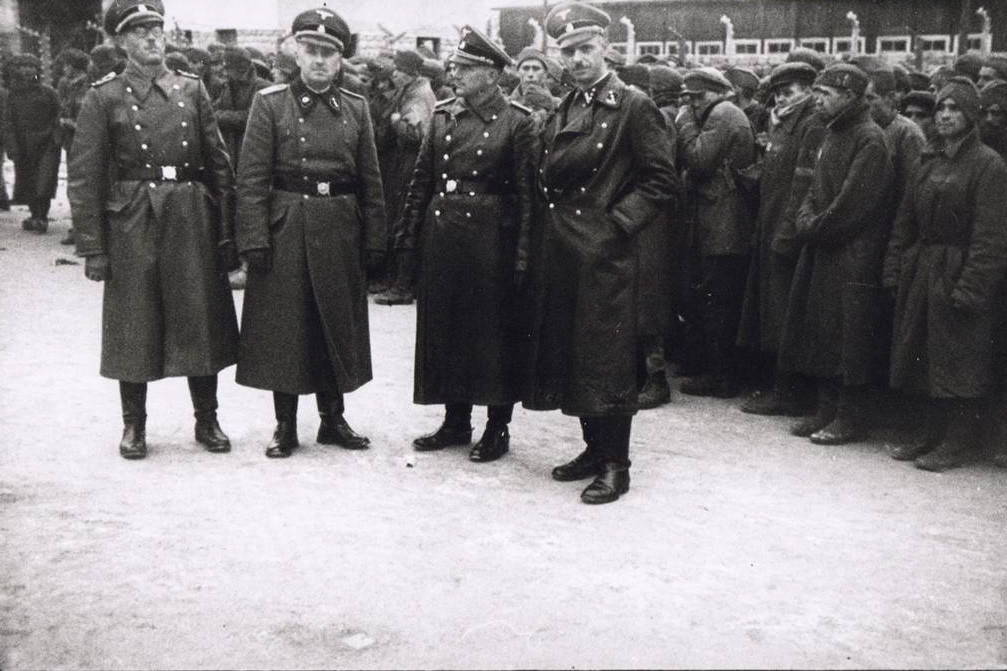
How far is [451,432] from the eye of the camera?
6.72 metres

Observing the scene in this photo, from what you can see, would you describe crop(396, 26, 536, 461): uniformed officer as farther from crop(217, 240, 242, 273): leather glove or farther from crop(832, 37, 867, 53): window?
crop(832, 37, 867, 53): window

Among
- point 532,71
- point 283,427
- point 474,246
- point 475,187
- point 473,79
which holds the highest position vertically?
point 532,71

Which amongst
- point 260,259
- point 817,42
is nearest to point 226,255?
point 260,259

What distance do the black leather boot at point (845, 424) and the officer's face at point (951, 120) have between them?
1.62 m

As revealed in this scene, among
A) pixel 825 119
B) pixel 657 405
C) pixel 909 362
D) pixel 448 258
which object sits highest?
pixel 825 119

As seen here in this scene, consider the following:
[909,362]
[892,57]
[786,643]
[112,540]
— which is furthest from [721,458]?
[892,57]

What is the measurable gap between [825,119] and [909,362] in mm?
1521

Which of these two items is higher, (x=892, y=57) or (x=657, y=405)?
(x=892, y=57)

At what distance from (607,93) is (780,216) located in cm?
224

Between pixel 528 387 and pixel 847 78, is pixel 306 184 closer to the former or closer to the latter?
pixel 528 387

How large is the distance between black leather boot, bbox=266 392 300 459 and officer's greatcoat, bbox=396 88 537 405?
0.69m

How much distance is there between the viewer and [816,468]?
21.2 feet

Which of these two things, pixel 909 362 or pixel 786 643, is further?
pixel 909 362

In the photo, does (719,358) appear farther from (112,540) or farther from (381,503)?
(112,540)
